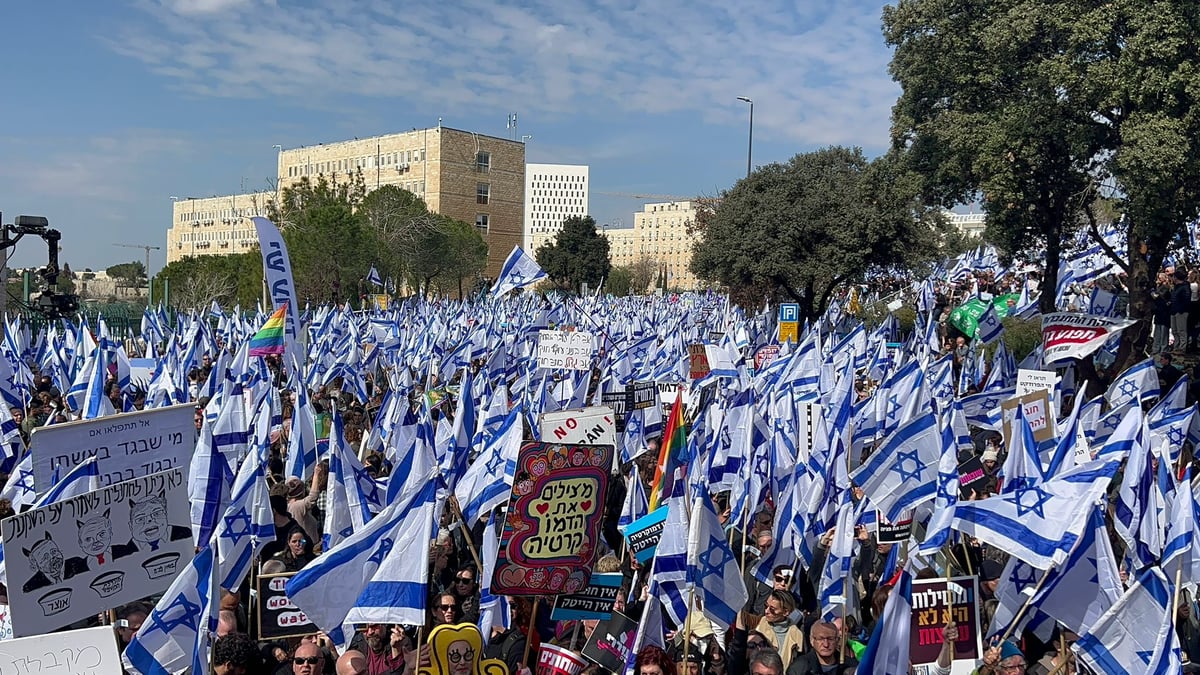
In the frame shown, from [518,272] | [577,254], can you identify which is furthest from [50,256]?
[577,254]

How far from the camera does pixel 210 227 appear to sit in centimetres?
13125

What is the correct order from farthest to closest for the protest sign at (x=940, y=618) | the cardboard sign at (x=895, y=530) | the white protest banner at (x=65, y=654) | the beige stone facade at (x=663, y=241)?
the beige stone facade at (x=663, y=241) < the cardboard sign at (x=895, y=530) < the protest sign at (x=940, y=618) < the white protest banner at (x=65, y=654)

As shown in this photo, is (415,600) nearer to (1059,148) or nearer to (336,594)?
(336,594)

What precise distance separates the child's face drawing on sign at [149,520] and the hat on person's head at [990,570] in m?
5.67

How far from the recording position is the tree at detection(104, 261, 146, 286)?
11806 centimetres

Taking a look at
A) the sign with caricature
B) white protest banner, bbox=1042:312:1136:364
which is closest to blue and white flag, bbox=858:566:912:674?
the sign with caricature

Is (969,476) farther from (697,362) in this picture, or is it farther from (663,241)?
(663,241)

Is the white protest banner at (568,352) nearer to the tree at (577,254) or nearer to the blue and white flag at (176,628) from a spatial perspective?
the blue and white flag at (176,628)

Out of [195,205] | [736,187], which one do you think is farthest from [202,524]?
[195,205]

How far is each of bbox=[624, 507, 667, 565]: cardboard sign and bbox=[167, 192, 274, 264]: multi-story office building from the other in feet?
384

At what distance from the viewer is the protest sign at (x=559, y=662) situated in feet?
22.6

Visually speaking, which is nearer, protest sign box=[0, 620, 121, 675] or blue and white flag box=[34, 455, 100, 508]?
protest sign box=[0, 620, 121, 675]

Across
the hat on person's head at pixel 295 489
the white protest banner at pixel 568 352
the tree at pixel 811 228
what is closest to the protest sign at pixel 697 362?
the white protest banner at pixel 568 352

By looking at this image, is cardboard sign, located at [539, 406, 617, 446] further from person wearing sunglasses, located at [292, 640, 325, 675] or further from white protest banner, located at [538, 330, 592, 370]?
white protest banner, located at [538, 330, 592, 370]
